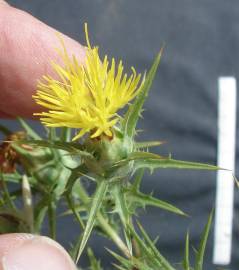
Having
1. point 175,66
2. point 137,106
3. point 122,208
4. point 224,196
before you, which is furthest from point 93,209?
point 175,66

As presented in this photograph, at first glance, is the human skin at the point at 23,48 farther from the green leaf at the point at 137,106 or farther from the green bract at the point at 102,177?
the green leaf at the point at 137,106

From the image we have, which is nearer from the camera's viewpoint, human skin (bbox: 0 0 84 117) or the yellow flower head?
the yellow flower head

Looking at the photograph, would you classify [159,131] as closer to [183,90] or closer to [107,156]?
[183,90]

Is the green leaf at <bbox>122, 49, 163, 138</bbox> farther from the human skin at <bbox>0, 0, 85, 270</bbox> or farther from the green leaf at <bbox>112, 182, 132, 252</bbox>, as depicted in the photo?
the human skin at <bbox>0, 0, 85, 270</bbox>

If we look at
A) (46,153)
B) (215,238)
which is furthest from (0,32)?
(215,238)

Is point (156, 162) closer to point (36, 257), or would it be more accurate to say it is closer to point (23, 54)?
point (36, 257)

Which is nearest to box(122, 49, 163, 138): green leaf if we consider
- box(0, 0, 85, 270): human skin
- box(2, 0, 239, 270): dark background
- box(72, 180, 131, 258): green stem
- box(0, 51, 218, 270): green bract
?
box(0, 51, 218, 270): green bract
